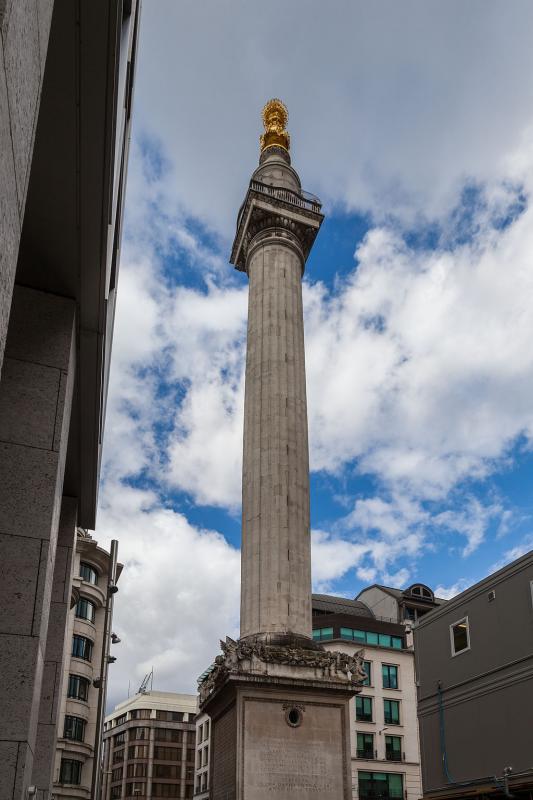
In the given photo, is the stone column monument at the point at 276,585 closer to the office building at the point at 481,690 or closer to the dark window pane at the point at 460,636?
the office building at the point at 481,690

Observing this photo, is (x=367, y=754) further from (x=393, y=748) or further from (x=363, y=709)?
(x=363, y=709)

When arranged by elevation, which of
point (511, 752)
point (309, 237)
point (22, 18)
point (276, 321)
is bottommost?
point (511, 752)

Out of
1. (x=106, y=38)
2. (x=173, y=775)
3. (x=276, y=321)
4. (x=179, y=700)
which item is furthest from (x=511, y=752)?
(x=179, y=700)

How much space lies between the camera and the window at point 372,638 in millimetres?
77188

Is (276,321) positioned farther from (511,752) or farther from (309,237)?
(511,752)

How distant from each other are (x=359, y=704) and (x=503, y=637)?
1931 inches

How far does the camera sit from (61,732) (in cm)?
6044

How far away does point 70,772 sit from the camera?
2389 inches

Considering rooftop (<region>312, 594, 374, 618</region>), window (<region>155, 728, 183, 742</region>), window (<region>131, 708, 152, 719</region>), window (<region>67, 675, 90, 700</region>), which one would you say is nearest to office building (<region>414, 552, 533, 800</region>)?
window (<region>67, 675, 90, 700</region>)

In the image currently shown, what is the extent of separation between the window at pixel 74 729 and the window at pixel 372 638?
24.7 metres

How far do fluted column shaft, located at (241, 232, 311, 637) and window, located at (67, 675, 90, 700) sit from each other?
133 feet

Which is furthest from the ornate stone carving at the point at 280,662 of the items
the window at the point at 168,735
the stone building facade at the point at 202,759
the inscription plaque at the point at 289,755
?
the window at the point at 168,735

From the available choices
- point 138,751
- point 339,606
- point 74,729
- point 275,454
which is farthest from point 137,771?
point 275,454

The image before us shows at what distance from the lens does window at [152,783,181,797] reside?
118 metres
